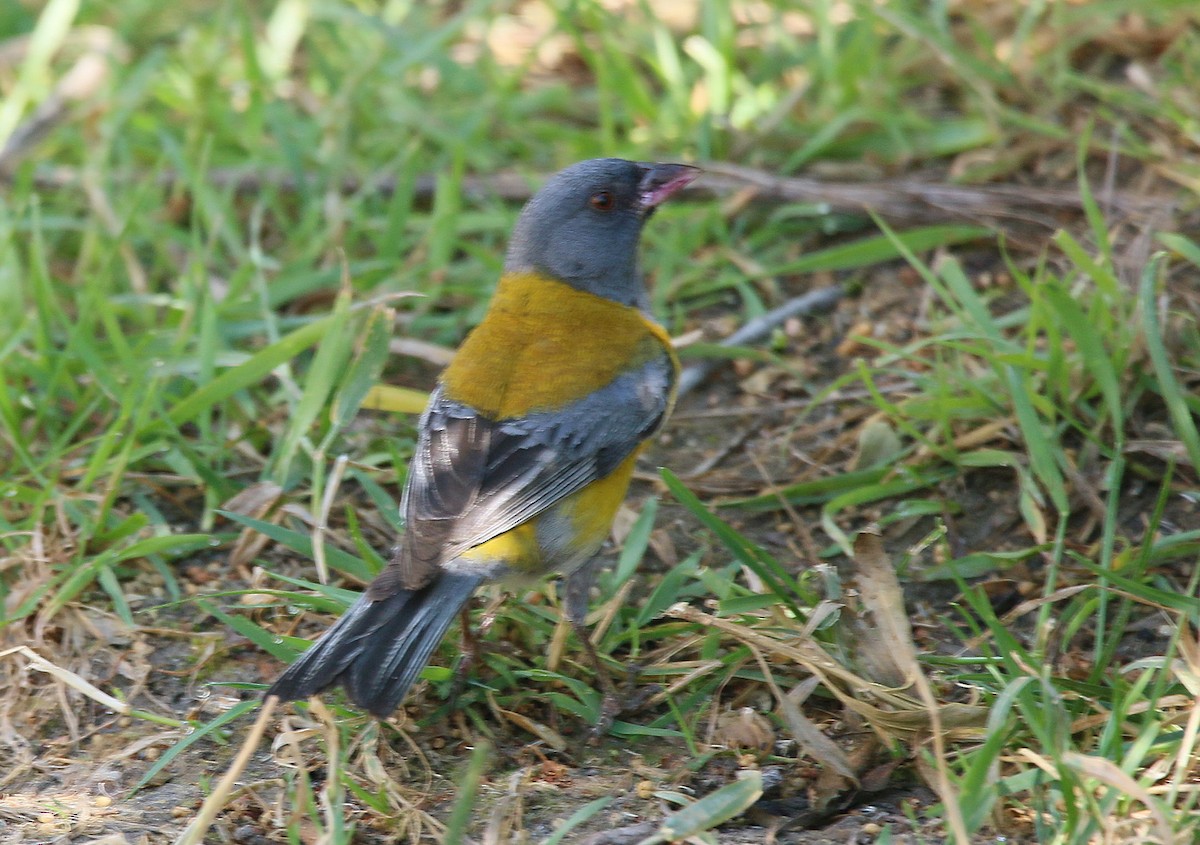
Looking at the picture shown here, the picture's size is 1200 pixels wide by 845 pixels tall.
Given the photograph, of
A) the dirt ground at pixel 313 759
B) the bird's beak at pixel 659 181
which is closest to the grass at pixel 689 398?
the dirt ground at pixel 313 759

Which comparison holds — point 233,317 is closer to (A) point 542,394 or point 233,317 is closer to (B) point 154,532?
(B) point 154,532

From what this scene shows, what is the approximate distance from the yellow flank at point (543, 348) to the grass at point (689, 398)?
0.44 metres

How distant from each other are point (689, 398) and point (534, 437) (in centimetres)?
136

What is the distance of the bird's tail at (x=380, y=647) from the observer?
329 centimetres

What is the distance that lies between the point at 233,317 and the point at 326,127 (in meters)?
1.38

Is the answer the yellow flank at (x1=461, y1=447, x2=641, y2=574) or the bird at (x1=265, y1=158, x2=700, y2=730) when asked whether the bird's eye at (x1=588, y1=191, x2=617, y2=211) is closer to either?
the bird at (x1=265, y1=158, x2=700, y2=730)

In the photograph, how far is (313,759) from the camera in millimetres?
3557

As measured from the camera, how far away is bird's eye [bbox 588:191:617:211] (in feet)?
15.1

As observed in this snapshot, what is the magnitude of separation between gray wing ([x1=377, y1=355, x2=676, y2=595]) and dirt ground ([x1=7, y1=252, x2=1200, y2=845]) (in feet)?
1.77

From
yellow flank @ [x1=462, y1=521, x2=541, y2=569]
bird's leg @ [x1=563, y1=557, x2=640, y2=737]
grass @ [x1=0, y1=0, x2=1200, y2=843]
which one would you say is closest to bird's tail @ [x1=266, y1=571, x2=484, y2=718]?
yellow flank @ [x1=462, y1=521, x2=541, y2=569]

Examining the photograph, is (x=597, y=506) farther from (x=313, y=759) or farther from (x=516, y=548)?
(x=313, y=759)

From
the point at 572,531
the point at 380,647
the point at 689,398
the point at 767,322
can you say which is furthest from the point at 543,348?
the point at 767,322

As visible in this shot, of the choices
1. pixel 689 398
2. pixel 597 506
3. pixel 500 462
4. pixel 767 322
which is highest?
pixel 500 462

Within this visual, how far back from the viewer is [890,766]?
3.37m
